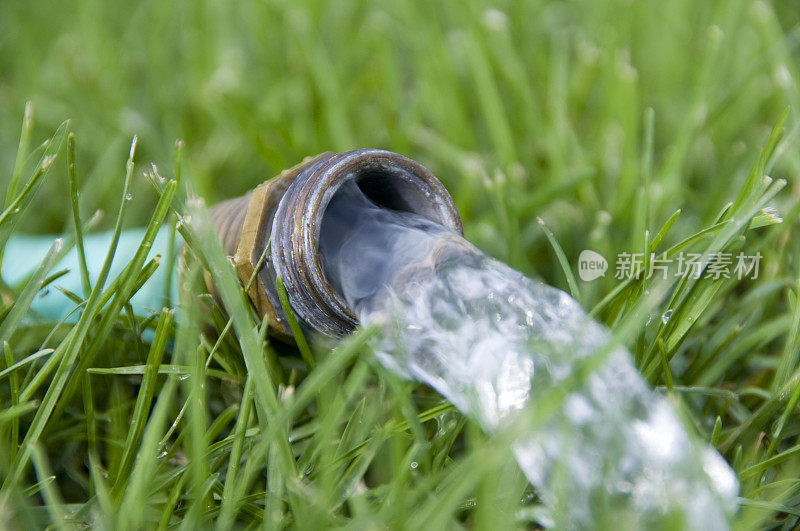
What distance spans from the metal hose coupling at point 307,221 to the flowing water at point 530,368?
0.03 m

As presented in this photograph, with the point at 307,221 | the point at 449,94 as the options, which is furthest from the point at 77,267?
the point at 449,94

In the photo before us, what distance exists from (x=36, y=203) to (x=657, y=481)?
1.28 meters

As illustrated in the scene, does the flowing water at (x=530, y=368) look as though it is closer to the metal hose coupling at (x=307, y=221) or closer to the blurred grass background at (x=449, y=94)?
the metal hose coupling at (x=307, y=221)

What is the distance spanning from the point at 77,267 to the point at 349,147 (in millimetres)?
558

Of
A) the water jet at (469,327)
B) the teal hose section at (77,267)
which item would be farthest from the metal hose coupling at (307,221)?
the teal hose section at (77,267)

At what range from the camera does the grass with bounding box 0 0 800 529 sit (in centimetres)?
76

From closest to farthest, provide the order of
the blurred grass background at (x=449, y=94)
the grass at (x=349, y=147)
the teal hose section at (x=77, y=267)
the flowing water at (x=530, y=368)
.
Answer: the flowing water at (x=530, y=368), the grass at (x=349, y=147), the teal hose section at (x=77, y=267), the blurred grass background at (x=449, y=94)

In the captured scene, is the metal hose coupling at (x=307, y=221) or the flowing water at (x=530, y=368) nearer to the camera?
the flowing water at (x=530, y=368)

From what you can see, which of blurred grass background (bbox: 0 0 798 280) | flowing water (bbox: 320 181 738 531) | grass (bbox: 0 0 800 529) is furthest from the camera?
blurred grass background (bbox: 0 0 798 280)

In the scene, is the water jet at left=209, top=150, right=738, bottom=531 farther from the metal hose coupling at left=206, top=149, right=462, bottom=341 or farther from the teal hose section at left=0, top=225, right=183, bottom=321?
the teal hose section at left=0, top=225, right=183, bottom=321

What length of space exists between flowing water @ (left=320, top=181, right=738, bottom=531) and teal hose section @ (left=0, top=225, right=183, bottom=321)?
0.32 meters

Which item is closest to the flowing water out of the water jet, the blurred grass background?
the water jet

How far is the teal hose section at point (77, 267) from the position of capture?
42.3 inches

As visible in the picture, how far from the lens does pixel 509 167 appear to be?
1.40 m
